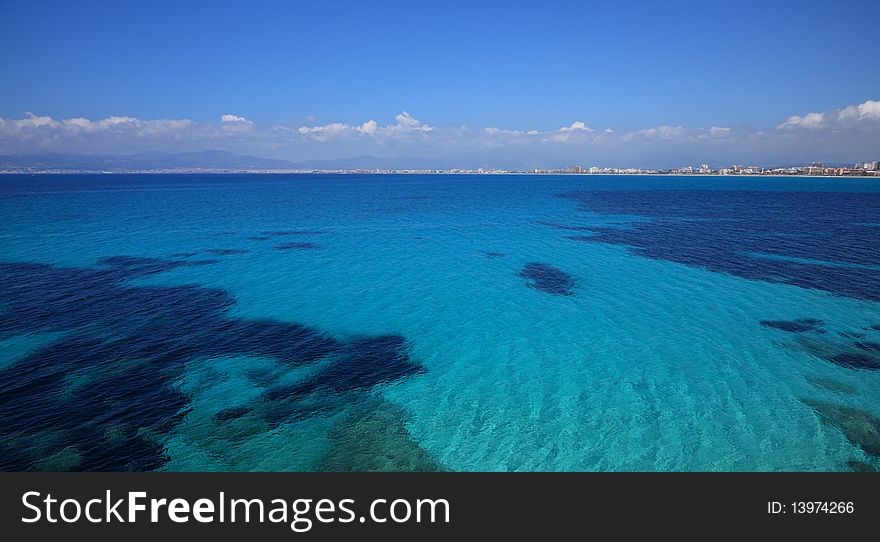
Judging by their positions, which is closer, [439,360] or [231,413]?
[231,413]

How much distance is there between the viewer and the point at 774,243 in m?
55.2

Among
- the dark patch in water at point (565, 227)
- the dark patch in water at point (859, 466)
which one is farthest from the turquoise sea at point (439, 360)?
the dark patch in water at point (565, 227)

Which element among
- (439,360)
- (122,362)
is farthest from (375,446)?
(122,362)

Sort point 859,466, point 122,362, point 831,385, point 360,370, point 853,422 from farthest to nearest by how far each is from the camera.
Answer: point 360,370, point 122,362, point 831,385, point 853,422, point 859,466

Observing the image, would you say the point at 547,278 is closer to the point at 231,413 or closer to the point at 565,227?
the point at 231,413

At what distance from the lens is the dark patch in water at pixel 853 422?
16003mm

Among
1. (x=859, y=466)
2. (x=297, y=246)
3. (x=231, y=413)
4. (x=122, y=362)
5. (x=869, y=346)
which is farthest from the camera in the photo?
(x=297, y=246)

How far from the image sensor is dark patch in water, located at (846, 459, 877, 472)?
1465 centimetres

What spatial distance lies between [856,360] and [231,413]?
104ft

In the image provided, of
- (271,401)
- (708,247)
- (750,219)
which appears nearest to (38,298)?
(271,401)

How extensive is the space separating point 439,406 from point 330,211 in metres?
87.2

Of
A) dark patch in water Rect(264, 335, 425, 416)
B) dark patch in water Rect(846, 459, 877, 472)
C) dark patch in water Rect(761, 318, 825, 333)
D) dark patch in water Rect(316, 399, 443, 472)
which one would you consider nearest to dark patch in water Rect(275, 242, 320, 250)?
dark patch in water Rect(264, 335, 425, 416)

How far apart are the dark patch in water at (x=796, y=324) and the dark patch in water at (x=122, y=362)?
78.7ft

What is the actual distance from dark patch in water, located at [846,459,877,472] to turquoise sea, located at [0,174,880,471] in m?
0.07
